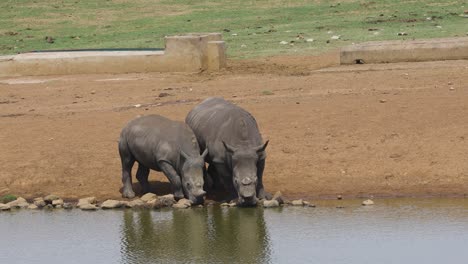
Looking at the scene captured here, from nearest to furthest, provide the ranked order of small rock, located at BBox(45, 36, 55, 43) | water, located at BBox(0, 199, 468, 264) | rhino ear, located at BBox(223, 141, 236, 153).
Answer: water, located at BBox(0, 199, 468, 264) < rhino ear, located at BBox(223, 141, 236, 153) < small rock, located at BBox(45, 36, 55, 43)

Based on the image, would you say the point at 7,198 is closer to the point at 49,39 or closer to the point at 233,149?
the point at 233,149

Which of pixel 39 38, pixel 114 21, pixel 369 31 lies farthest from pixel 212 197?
pixel 114 21

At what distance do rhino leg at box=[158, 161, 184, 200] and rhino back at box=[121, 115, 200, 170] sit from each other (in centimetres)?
7

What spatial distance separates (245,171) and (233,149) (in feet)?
1.09

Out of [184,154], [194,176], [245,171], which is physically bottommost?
[194,176]

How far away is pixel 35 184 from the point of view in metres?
19.3

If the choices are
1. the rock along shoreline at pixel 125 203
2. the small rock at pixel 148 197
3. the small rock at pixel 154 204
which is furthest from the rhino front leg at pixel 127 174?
the small rock at pixel 154 204

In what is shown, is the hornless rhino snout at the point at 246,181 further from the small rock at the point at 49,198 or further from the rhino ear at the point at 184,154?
the small rock at the point at 49,198

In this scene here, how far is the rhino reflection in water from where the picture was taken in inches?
617

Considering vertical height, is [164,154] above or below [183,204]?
above

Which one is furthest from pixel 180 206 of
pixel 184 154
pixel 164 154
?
pixel 164 154

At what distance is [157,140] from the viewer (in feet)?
59.4

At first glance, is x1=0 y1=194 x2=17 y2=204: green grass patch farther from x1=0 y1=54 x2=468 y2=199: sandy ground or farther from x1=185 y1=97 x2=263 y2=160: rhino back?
x1=185 y1=97 x2=263 y2=160: rhino back

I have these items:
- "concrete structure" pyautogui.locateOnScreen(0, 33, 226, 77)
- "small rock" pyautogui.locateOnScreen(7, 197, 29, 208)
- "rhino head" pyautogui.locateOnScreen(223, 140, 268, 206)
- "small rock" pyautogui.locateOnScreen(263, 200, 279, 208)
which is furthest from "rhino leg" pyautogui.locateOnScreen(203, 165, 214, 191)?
"concrete structure" pyautogui.locateOnScreen(0, 33, 226, 77)
